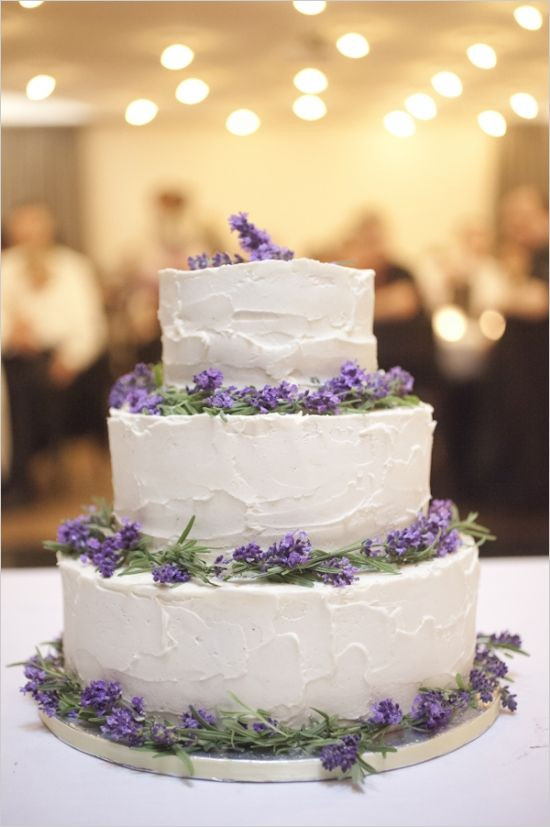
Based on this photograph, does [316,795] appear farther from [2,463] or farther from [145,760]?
[2,463]

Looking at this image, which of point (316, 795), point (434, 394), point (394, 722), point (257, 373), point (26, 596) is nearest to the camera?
point (316, 795)

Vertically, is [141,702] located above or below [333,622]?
below

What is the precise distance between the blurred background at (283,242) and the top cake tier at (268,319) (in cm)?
506

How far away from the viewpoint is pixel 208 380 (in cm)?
278

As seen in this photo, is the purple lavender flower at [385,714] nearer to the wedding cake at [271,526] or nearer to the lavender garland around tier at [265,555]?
the wedding cake at [271,526]

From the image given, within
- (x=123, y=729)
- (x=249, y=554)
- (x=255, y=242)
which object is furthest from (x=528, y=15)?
(x=123, y=729)

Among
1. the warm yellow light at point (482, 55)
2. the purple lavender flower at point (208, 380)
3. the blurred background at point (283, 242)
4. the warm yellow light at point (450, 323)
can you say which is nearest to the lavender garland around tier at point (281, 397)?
the purple lavender flower at point (208, 380)

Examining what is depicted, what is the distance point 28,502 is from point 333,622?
240 inches

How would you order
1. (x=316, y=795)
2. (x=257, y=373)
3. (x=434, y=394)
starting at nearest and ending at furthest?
(x=316, y=795) < (x=257, y=373) < (x=434, y=394)

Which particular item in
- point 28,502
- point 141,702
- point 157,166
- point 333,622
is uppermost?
point 157,166

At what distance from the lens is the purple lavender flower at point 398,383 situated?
297cm

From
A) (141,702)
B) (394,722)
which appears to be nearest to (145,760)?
(141,702)

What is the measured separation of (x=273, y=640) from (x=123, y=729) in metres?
0.45

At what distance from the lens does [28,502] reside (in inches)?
328
